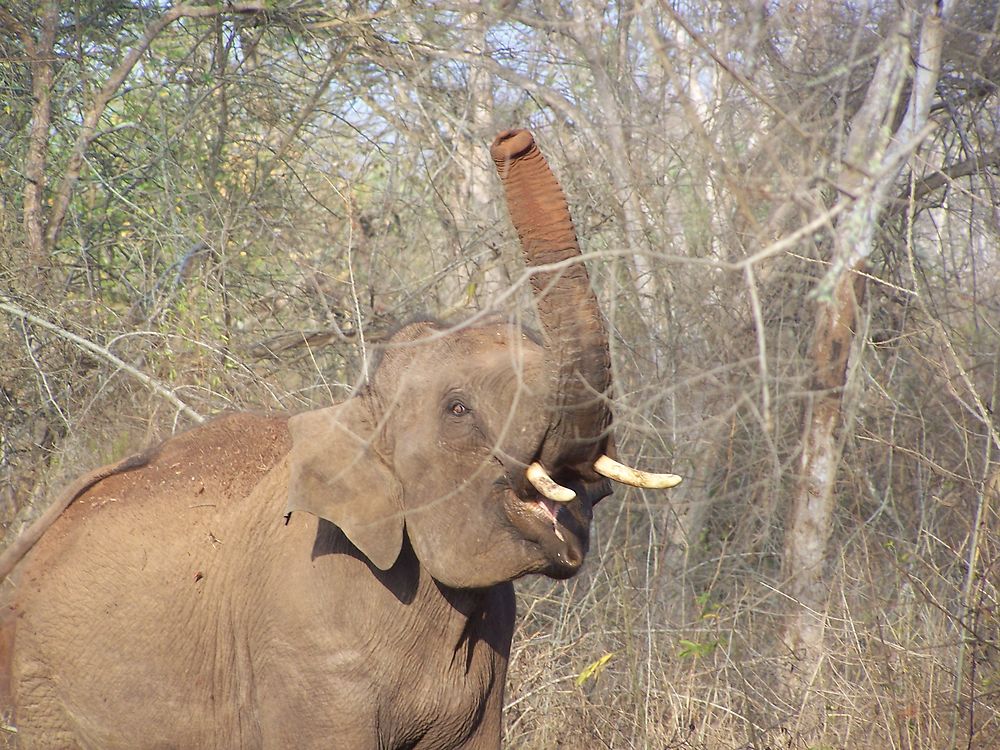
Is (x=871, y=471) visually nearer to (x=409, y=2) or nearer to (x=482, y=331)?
(x=409, y=2)

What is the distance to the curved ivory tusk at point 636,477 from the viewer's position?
3326 mm

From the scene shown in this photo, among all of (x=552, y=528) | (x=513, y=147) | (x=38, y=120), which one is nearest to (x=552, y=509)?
(x=552, y=528)

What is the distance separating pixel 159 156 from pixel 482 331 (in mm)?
4491

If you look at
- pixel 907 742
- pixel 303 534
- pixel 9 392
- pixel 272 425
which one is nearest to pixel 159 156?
pixel 9 392

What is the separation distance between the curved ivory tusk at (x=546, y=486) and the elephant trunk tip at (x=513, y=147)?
0.84 m

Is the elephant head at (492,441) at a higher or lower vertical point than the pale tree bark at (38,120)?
lower

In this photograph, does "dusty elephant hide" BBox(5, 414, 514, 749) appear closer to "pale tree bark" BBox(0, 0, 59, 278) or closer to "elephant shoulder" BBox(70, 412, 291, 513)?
"elephant shoulder" BBox(70, 412, 291, 513)

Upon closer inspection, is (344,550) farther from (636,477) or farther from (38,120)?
(38,120)

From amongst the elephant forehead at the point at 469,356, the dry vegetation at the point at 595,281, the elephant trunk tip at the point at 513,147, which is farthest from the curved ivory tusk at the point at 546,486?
the dry vegetation at the point at 595,281

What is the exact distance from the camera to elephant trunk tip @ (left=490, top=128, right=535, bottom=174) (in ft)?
10.8

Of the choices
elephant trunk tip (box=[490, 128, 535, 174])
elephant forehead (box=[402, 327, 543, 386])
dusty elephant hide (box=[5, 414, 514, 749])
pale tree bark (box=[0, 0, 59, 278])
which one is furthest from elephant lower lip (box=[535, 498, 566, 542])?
pale tree bark (box=[0, 0, 59, 278])

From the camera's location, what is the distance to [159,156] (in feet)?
25.4

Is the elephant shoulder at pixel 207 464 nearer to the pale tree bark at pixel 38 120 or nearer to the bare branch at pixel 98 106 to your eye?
the pale tree bark at pixel 38 120

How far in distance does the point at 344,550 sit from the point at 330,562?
2.3 inches
